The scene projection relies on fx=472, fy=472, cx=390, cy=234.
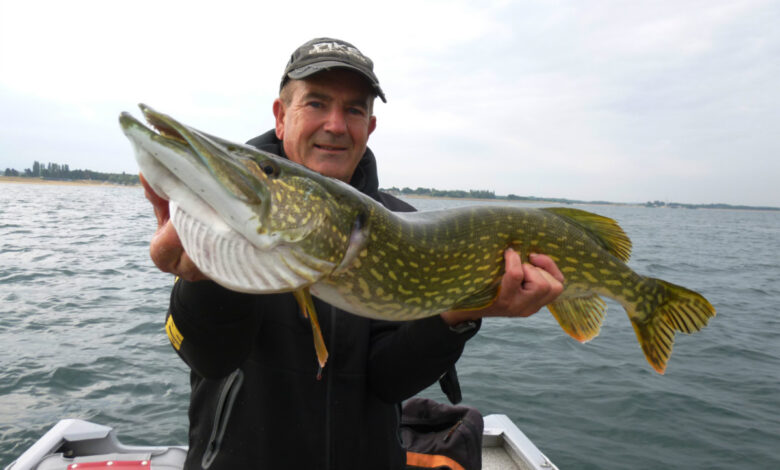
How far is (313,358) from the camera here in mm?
1929

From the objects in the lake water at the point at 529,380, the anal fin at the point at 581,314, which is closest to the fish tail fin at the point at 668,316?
the anal fin at the point at 581,314

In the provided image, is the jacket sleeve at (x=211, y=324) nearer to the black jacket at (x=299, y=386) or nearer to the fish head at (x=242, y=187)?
the black jacket at (x=299, y=386)

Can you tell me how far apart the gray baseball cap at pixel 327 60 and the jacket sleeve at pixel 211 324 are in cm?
104

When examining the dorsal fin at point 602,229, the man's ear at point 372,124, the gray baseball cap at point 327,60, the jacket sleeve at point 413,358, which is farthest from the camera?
the man's ear at point 372,124

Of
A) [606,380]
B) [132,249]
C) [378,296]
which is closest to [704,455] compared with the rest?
[606,380]

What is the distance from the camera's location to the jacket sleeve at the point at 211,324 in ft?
5.14

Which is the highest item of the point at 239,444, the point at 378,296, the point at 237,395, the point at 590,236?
the point at 590,236

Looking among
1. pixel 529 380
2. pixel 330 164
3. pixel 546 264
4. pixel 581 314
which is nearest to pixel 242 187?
pixel 330 164

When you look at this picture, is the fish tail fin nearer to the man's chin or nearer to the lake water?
the man's chin

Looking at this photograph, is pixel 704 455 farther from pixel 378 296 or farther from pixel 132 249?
pixel 132 249

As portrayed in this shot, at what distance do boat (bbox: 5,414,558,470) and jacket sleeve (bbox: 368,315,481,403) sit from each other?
1.47 meters

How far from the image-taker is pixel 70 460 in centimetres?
263

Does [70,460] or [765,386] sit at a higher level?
[70,460]

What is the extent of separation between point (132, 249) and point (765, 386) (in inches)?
595
